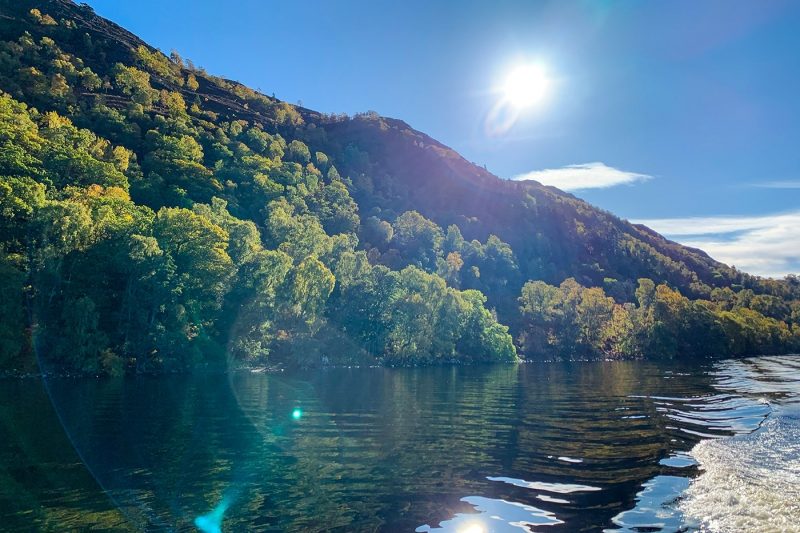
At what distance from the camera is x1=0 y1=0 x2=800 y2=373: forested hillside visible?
64750mm

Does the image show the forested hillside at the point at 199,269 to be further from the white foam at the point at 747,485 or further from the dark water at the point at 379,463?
the white foam at the point at 747,485

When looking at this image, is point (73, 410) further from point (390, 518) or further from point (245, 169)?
point (245, 169)

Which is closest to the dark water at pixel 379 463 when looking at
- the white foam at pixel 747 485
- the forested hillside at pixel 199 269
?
the white foam at pixel 747 485

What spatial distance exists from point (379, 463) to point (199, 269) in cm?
6599

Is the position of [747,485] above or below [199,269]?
below

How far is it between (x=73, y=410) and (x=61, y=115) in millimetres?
140247

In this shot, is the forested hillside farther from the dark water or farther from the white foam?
the white foam

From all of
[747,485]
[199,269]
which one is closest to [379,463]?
[747,485]

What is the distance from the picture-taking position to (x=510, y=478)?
17.3 metres

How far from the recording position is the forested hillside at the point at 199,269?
212ft

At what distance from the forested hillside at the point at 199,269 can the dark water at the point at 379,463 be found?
31.1 m

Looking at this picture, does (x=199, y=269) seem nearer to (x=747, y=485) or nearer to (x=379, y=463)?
(x=379, y=463)

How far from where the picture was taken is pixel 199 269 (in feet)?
258

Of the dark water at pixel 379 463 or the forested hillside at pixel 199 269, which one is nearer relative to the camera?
the dark water at pixel 379 463
